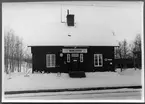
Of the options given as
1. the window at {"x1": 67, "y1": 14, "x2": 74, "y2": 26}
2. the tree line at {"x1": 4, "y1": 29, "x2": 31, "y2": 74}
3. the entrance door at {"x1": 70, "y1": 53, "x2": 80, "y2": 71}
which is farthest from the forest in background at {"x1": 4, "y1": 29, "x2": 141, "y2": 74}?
the window at {"x1": 67, "y1": 14, "x2": 74, "y2": 26}

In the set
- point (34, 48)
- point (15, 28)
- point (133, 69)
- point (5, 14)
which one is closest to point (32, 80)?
point (34, 48)

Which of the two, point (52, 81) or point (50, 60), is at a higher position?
point (50, 60)

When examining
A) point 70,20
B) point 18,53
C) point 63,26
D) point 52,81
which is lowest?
point 52,81

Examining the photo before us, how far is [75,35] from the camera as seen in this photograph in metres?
4.29

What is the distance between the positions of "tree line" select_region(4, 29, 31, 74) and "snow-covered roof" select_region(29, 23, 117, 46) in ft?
0.81

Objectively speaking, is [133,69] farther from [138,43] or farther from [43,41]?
[43,41]

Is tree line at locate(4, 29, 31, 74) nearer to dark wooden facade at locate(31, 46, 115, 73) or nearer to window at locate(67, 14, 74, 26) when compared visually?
dark wooden facade at locate(31, 46, 115, 73)

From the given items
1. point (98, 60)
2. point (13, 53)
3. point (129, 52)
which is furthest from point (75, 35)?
point (13, 53)

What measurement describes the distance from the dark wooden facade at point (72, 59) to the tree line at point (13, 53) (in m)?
0.17

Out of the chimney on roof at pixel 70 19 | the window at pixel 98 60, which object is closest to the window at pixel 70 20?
the chimney on roof at pixel 70 19

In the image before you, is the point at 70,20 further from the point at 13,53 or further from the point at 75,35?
the point at 13,53

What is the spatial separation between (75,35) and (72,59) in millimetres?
459

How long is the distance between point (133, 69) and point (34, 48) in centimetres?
191

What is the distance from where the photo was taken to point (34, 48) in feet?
13.9
